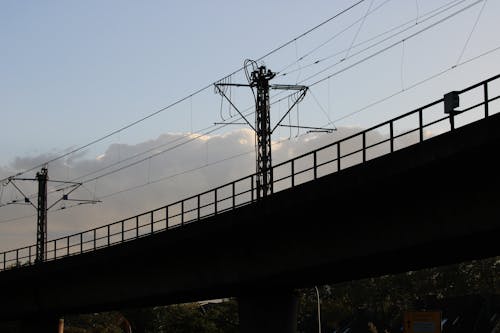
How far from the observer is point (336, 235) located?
31.1m

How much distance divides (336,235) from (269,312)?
8213 millimetres

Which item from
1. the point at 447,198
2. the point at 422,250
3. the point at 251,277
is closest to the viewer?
the point at 447,198

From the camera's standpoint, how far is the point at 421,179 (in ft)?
87.2

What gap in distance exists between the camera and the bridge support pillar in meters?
37.8

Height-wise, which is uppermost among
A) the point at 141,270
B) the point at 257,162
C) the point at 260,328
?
the point at 257,162

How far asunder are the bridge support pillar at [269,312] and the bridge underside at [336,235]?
423mm

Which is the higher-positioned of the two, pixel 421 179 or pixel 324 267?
pixel 421 179

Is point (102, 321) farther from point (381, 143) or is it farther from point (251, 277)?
point (381, 143)

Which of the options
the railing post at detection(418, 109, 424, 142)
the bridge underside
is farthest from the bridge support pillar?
the railing post at detection(418, 109, 424, 142)

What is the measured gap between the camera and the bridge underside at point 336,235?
2506cm

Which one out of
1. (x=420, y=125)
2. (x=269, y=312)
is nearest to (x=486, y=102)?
(x=420, y=125)

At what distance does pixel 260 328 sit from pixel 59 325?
25096mm

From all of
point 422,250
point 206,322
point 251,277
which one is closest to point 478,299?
point 206,322

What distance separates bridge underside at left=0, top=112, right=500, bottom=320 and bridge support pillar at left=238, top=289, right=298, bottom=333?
42 cm
